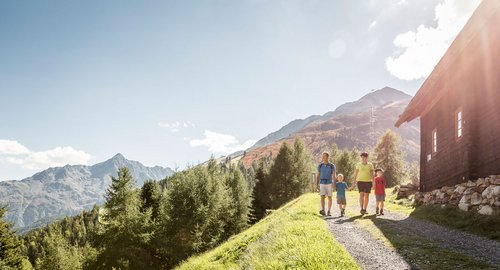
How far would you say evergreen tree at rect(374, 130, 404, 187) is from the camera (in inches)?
2110

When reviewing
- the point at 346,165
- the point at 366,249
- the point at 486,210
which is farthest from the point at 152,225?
the point at 346,165

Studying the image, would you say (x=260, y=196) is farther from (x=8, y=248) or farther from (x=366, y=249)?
(x=366, y=249)

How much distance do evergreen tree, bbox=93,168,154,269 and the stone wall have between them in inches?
923

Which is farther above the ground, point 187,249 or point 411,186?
point 411,186

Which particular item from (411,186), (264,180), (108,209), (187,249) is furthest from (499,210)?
(264,180)

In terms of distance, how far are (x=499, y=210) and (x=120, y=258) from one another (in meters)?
26.1

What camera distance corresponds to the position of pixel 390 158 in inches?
2147

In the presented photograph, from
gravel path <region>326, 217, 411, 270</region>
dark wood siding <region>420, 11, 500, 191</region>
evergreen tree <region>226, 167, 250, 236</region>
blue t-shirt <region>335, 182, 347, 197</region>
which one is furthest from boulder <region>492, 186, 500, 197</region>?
evergreen tree <region>226, 167, 250, 236</region>

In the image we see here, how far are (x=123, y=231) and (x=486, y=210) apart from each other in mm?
26426

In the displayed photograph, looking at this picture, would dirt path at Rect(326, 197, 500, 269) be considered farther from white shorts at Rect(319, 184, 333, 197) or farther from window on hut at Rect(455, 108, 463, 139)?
window on hut at Rect(455, 108, 463, 139)

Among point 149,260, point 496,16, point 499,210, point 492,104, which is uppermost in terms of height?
point 496,16

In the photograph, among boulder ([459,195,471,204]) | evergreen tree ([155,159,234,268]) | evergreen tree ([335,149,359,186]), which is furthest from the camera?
evergreen tree ([335,149,359,186])

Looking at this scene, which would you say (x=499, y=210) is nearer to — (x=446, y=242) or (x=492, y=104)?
(x=446, y=242)

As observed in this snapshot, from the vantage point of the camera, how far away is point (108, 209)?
29672 mm
